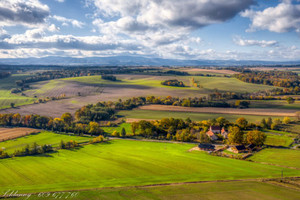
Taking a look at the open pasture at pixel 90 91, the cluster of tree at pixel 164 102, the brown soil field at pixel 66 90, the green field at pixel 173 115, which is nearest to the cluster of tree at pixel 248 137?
the green field at pixel 173 115

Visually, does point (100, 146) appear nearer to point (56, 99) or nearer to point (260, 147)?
point (260, 147)

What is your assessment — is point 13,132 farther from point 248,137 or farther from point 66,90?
point 248,137

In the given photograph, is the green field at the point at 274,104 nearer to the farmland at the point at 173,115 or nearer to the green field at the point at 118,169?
the farmland at the point at 173,115

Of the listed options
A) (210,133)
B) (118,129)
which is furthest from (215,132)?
(118,129)

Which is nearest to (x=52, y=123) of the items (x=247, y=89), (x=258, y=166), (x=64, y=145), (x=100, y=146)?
(x=64, y=145)

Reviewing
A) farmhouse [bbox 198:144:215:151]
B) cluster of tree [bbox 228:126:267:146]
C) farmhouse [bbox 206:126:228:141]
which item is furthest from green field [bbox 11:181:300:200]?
farmhouse [bbox 206:126:228:141]

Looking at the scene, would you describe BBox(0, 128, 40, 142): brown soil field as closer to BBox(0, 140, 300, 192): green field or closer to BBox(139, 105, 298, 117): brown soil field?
BBox(0, 140, 300, 192): green field
